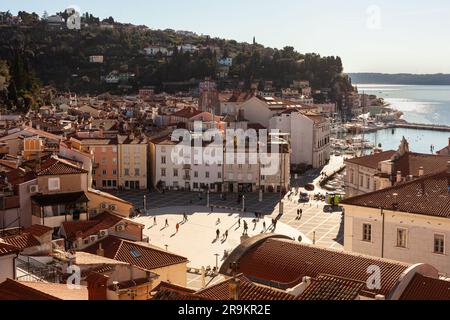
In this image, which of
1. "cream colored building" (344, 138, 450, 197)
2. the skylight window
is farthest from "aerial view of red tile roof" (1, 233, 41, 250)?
"cream colored building" (344, 138, 450, 197)

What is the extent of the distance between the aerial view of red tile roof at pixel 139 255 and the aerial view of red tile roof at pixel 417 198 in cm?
620

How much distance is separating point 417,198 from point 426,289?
9.07 m

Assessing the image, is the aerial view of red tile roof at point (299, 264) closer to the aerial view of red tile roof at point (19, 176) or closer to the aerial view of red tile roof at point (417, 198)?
the aerial view of red tile roof at point (417, 198)

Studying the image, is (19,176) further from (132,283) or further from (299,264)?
(299,264)

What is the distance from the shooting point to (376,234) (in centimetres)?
2030

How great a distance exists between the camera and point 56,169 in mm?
28344

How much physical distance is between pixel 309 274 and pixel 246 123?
5169 cm

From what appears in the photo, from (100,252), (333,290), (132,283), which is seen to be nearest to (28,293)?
(333,290)

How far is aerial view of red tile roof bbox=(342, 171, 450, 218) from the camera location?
63.3 feet

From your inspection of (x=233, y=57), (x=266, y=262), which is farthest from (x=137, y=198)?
(x=233, y=57)

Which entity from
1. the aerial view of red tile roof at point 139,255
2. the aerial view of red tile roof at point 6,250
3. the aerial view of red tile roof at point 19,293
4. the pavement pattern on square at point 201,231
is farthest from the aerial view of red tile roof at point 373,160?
the aerial view of red tile roof at point 19,293

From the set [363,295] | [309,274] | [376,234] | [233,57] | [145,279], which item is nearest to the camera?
[363,295]

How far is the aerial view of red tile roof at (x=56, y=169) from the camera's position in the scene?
91.5ft
